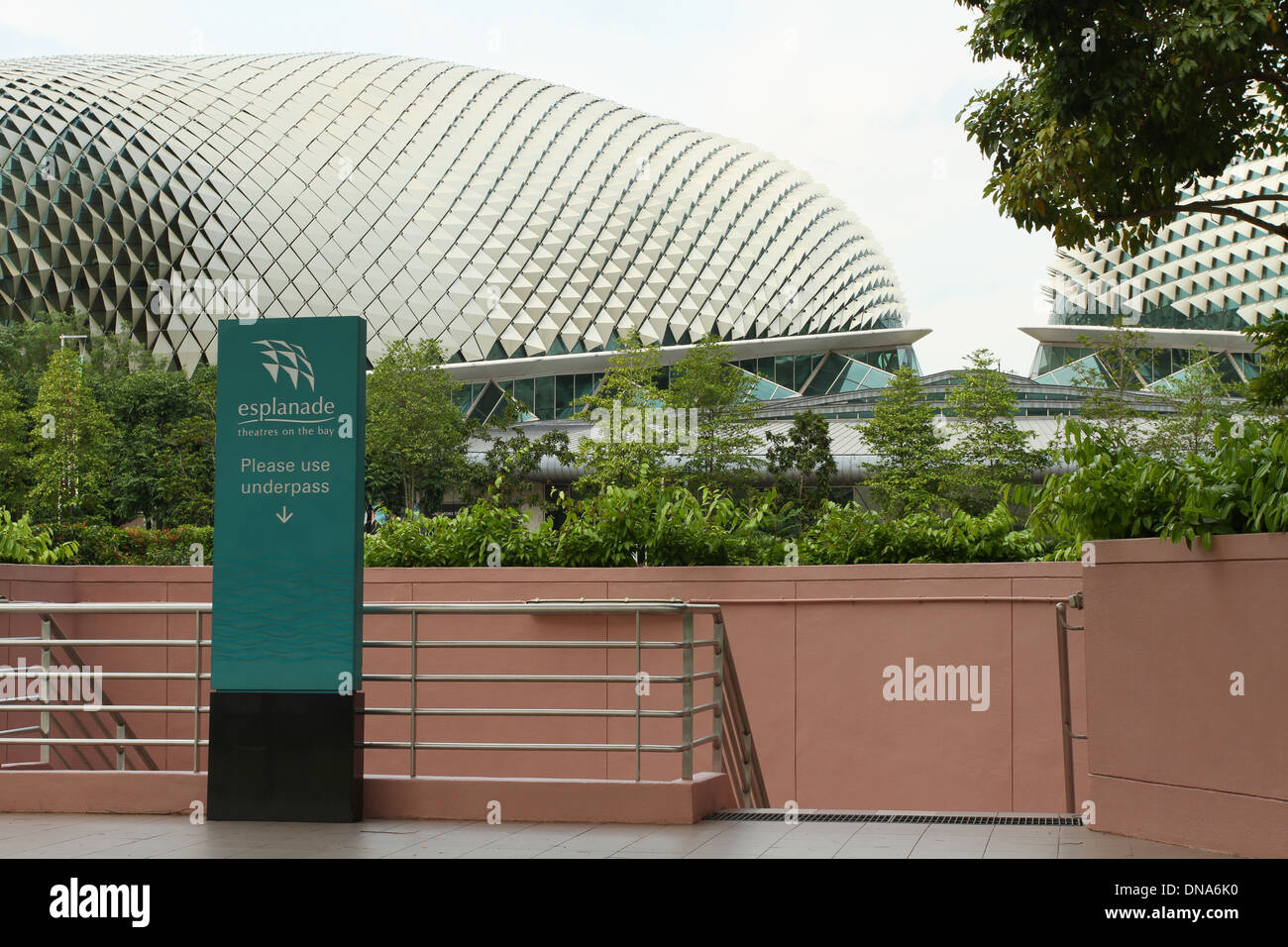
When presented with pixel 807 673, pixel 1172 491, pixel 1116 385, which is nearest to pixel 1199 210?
pixel 1172 491

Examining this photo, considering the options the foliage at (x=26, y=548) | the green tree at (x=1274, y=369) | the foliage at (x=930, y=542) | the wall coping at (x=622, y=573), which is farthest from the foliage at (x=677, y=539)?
the foliage at (x=26, y=548)

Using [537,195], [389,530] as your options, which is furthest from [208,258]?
[389,530]

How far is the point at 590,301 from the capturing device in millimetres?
58938

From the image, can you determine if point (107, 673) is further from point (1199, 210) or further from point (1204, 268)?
point (1204, 268)

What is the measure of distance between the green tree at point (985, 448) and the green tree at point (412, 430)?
17.5 metres

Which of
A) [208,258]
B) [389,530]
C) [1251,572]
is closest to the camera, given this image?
[1251,572]

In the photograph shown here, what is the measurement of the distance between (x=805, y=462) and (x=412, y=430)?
14031 mm

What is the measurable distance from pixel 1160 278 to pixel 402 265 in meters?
41.7

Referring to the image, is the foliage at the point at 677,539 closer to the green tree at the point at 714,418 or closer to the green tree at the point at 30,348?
the green tree at the point at 714,418

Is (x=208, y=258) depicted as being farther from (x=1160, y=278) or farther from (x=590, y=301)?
(x=1160, y=278)

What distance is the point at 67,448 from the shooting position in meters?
35.9

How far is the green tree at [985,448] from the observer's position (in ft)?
122

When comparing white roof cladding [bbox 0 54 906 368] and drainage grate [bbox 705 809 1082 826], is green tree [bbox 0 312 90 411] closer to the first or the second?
white roof cladding [bbox 0 54 906 368]

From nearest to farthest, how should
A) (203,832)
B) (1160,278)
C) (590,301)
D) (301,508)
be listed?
(203,832) < (301,508) < (590,301) < (1160,278)
